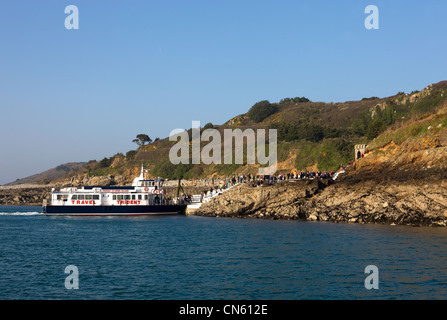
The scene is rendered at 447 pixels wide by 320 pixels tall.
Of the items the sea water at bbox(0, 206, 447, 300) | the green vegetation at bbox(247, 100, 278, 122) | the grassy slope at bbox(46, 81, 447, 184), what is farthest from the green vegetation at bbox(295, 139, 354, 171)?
the green vegetation at bbox(247, 100, 278, 122)

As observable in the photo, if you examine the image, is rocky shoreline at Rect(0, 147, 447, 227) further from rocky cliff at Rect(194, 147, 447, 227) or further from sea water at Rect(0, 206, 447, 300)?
sea water at Rect(0, 206, 447, 300)

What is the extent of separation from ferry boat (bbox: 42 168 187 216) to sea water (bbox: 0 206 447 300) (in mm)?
21528

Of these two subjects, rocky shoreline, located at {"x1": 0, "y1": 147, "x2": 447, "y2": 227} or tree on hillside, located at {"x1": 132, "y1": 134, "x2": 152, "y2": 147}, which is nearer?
rocky shoreline, located at {"x1": 0, "y1": 147, "x2": 447, "y2": 227}

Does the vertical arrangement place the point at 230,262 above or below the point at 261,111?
below

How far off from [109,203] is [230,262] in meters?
46.6

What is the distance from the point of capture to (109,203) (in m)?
78.2

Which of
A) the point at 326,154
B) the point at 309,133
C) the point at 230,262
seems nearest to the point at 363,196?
the point at 230,262

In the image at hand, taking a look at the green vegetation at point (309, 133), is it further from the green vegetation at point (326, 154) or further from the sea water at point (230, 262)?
the sea water at point (230, 262)

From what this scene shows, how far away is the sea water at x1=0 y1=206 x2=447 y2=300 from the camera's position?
2675 centimetres

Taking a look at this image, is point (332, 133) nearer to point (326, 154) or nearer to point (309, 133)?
point (309, 133)
